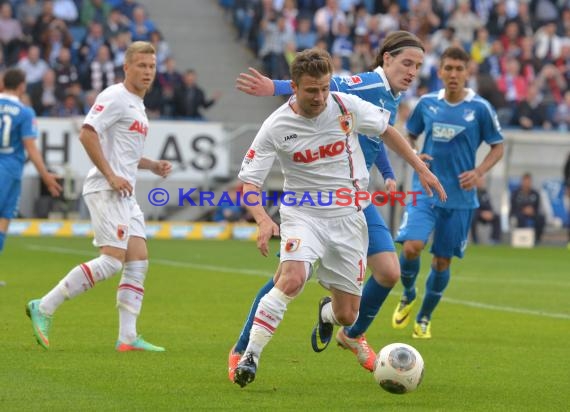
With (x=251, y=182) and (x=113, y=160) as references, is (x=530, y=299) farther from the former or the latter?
(x=251, y=182)

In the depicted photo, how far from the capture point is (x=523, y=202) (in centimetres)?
2638

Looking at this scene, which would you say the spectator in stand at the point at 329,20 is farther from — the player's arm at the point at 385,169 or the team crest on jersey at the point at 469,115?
the player's arm at the point at 385,169

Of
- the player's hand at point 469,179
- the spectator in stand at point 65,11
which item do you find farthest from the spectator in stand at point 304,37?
the player's hand at point 469,179

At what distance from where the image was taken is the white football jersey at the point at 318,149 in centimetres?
817

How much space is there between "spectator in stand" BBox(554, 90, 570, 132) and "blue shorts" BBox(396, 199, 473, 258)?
18.3 m

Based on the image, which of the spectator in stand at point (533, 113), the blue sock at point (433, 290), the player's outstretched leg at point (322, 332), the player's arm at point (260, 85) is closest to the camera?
the player's arm at point (260, 85)

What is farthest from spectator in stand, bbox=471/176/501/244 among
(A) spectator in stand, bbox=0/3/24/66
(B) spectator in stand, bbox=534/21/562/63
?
(A) spectator in stand, bbox=0/3/24/66

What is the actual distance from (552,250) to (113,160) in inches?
647

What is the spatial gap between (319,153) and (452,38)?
2293 centimetres

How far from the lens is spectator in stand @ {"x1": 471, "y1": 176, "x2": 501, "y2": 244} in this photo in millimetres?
26320

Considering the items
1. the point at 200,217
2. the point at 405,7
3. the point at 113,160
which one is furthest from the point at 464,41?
the point at 113,160

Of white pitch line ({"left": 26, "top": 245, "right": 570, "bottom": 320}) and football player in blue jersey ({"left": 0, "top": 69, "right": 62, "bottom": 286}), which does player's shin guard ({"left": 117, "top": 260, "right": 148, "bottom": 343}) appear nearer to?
football player in blue jersey ({"left": 0, "top": 69, "right": 62, "bottom": 286})

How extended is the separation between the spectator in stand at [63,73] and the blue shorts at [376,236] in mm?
17794

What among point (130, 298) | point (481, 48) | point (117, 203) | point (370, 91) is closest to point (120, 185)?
point (117, 203)
